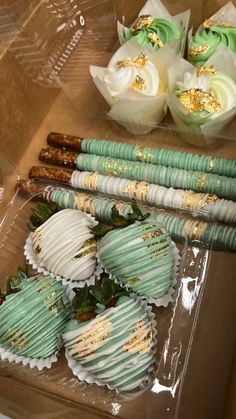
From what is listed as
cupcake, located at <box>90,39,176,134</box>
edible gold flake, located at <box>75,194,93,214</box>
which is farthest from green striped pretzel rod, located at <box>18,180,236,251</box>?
cupcake, located at <box>90,39,176,134</box>

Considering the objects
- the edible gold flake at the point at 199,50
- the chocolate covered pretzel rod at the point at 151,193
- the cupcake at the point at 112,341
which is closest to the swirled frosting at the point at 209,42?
the edible gold flake at the point at 199,50

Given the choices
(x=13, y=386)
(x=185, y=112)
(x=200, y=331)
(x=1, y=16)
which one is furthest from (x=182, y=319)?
(x=1, y=16)

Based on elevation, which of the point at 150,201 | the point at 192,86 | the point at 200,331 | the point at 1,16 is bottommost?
the point at 200,331

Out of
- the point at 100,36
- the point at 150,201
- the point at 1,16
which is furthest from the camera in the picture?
the point at 100,36

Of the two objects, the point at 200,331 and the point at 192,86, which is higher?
the point at 192,86

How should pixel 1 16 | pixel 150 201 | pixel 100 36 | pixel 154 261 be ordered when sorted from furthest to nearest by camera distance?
pixel 100 36, pixel 1 16, pixel 150 201, pixel 154 261

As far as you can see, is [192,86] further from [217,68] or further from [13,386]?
[13,386]
